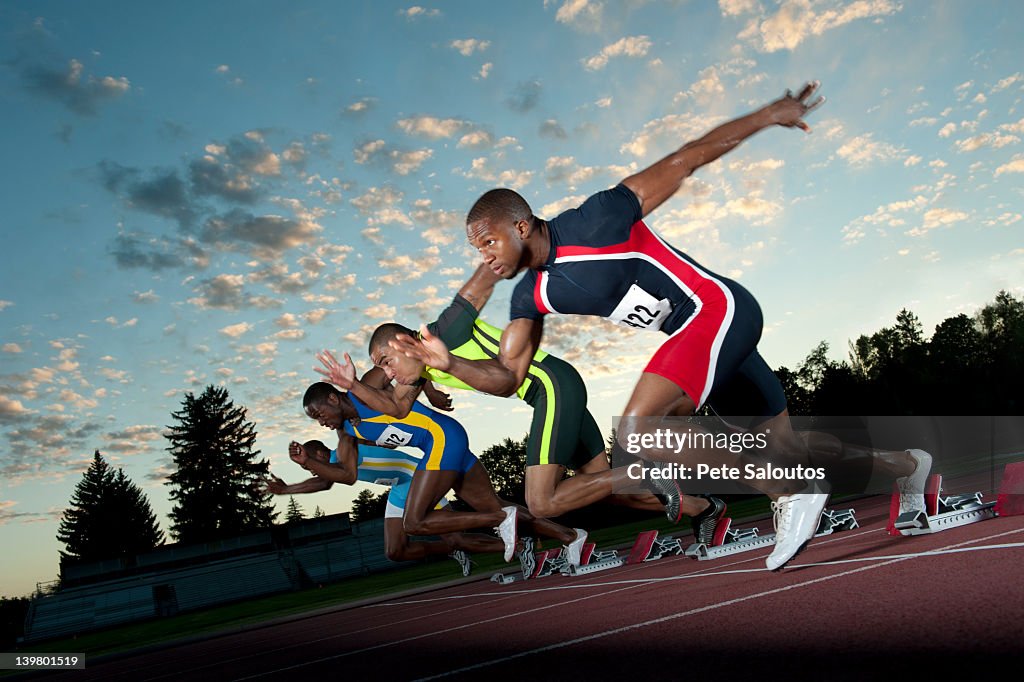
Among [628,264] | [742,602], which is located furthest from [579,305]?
[742,602]

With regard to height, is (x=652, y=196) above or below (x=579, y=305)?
above

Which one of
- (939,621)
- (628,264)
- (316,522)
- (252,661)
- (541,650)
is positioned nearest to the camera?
(939,621)

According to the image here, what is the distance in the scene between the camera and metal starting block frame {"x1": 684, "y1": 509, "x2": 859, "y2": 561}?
7.47 meters

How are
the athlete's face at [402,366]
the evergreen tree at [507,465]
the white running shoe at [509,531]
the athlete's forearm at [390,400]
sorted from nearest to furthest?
1. the athlete's face at [402,366]
2. the athlete's forearm at [390,400]
3. the white running shoe at [509,531]
4. the evergreen tree at [507,465]

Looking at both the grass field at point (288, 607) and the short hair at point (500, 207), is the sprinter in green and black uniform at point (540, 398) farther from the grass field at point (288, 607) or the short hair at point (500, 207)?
the grass field at point (288, 607)

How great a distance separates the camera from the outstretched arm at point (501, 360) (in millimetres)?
4766

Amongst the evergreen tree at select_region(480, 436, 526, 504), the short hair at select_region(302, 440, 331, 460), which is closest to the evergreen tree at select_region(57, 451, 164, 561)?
the evergreen tree at select_region(480, 436, 526, 504)

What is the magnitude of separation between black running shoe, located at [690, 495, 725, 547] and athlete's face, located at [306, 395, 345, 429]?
4022 mm

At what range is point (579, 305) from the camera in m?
4.50

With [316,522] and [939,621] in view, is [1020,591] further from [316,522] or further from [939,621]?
[316,522]

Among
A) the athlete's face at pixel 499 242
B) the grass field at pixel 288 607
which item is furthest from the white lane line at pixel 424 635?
the grass field at pixel 288 607

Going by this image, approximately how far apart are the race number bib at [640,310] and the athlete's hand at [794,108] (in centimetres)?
120

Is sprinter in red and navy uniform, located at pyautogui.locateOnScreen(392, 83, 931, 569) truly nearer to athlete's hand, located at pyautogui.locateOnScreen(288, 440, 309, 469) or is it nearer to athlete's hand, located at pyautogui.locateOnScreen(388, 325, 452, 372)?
athlete's hand, located at pyautogui.locateOnScreen(388, 325, 452, 372)

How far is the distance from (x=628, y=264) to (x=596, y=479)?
5.84 ft
